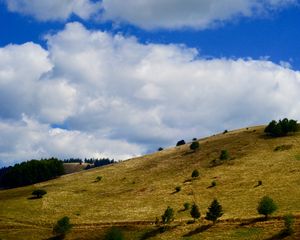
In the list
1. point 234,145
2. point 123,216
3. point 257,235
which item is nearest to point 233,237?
point 257,235

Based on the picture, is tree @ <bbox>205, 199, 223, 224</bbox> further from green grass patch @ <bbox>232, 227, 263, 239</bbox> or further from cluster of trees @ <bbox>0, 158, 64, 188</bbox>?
cluster of trees @ <bbox>0, 158, 64, 188</bbox>

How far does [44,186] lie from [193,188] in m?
50.5

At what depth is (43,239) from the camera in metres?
94.1

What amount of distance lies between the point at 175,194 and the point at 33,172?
6986 centimetres

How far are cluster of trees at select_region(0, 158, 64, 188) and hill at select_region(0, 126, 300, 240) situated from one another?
36.4ft

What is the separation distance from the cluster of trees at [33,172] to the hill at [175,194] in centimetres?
1110

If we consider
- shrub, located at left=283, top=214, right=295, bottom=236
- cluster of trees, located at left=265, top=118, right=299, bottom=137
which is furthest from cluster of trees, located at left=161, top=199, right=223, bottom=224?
cluster of trees, located at left=265, top=118, right=299, bottom=137

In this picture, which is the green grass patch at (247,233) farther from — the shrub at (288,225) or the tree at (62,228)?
the tree at (62,228)

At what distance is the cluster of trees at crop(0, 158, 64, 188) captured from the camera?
168m

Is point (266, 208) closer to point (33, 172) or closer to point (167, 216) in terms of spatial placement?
point (167, 216)

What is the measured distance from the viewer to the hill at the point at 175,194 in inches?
3533

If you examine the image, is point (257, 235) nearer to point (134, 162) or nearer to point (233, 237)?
point (233, 237)

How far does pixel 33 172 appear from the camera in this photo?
169000 millimetres

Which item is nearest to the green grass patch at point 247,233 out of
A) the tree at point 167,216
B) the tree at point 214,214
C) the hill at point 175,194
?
the hill at point 175,194
